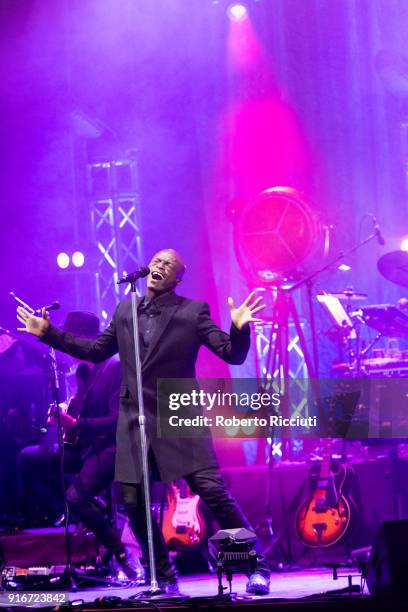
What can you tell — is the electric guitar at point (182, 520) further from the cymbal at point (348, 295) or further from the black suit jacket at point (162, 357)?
the cymbal at point (348, 295)

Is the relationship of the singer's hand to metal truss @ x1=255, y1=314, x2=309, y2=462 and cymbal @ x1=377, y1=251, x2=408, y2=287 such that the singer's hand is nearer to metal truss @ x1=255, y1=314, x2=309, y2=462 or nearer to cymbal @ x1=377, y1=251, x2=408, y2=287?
metal truss @ x1=255, y1=314, x2=309, y2=462

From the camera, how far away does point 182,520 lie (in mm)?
6535

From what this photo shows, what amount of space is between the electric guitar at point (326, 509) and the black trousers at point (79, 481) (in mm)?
1460

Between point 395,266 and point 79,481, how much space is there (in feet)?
10.6

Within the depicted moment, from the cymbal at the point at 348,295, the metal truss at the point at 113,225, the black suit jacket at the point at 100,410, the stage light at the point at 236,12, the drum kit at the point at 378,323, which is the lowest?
the black suit jacket at the point at 100,410

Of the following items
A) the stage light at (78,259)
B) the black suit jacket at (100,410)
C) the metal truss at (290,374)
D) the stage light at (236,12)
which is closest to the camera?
the black suit jacket at (100,410)

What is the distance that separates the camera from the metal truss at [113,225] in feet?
29.9

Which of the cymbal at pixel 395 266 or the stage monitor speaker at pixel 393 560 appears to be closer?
the stage monitor speaker at pixel 393 560

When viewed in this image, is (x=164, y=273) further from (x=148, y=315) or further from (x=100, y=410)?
(x=100, y=410)

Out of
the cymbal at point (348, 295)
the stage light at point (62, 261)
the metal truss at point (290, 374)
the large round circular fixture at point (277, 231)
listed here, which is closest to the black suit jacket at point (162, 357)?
the metal truss at point (290, 374)

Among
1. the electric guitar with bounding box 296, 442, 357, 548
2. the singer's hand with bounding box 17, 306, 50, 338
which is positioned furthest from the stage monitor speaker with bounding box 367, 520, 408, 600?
the electric guitar with bounding box 296, 442, 357, 548

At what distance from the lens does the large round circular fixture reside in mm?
7758

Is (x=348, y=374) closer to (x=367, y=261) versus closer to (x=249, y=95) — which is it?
(x=367, y=261)

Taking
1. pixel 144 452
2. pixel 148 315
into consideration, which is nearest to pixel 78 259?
pixel 148 315
